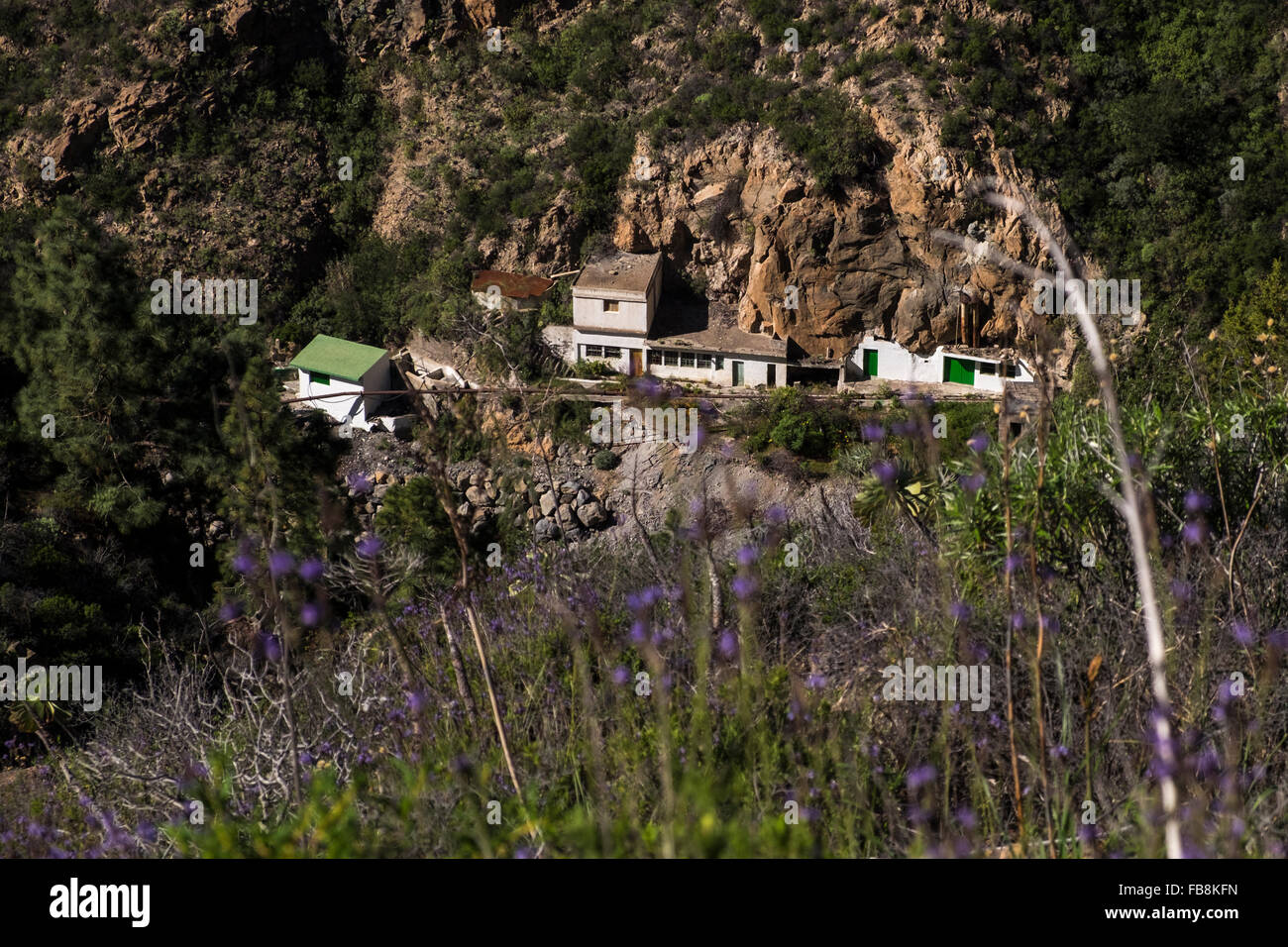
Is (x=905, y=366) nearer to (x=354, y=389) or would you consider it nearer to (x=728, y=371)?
(x=728, y=371)

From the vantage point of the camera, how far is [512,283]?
82.8 ft

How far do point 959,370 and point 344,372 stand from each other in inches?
511

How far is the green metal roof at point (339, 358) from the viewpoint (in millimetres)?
23516

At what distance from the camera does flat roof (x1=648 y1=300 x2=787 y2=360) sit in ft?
78.9

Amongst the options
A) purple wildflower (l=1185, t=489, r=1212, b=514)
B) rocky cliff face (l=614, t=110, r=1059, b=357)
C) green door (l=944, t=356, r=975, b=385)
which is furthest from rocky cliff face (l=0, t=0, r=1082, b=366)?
purple wildflower (l=1185, t=489, r=1212, b=514)

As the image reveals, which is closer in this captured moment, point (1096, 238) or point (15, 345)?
point (15, 345)

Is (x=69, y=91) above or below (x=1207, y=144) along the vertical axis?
above

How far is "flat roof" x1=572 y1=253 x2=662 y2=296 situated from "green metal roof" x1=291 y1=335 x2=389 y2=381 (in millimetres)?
4662

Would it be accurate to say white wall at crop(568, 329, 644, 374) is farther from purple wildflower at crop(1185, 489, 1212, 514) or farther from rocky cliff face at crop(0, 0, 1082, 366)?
purple wildflower at crop(1185, 489, 1212, 514)

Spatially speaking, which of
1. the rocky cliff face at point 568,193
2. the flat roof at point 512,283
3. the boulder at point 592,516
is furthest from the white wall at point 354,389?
the boulder at point 592,516

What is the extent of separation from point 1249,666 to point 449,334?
857 inches

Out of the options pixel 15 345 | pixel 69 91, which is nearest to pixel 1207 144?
pixel 15 345
